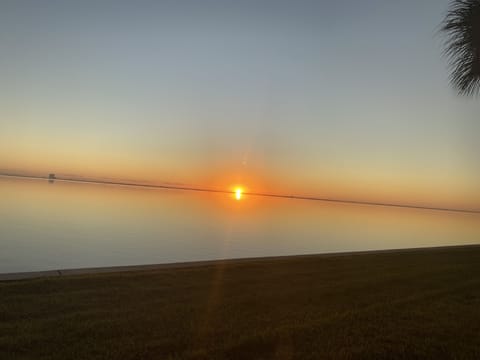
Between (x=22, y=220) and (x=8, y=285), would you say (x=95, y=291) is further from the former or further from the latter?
(x=22, y=220)

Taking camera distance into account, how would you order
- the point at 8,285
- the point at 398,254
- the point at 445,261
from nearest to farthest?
the point at 8,285 < the point at 445,261 < the point at 398,254

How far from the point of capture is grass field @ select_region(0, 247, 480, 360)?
364 cm

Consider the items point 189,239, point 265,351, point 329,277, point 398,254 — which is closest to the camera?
point 265,351

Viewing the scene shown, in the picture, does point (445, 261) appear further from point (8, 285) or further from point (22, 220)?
point (22, 220)

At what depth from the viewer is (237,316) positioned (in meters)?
4.59

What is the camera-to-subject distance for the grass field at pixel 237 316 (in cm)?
364

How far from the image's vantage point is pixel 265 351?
3664mm

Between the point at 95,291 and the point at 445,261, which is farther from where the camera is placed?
the point at 445,261

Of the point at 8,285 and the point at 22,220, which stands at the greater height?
the point at 8,285

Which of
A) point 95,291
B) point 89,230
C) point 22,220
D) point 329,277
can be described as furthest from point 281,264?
point 22,220

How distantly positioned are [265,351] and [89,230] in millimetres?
13414

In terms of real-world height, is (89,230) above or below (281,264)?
below

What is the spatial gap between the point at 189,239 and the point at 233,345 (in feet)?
39.2

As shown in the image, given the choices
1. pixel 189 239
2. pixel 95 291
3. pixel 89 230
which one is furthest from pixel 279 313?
pixel 89 230
